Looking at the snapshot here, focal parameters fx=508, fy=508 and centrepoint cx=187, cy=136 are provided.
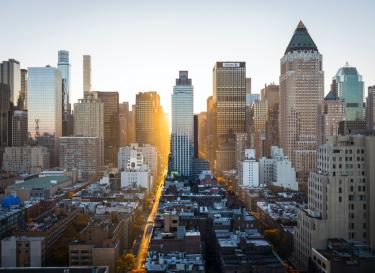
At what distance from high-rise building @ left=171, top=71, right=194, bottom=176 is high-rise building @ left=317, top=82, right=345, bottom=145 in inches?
1870

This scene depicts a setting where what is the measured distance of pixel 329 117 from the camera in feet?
492

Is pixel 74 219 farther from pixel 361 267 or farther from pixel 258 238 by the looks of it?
pixel 361 267

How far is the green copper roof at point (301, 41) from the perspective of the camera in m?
160

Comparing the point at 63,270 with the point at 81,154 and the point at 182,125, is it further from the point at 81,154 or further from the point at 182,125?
the point at 182,125

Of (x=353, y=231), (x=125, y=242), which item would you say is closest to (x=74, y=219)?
(x=125, y=242)

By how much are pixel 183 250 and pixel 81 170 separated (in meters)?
128

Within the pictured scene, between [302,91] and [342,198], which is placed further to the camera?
[302,91]

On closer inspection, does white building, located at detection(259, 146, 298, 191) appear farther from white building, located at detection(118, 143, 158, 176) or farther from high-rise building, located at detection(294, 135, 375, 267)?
high-rise building, located at detection(294, 135, 375, 267)

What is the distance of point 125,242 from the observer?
78.7 meters

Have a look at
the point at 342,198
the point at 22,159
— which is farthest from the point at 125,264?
the point at 22,159

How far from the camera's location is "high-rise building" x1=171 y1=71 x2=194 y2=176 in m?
177

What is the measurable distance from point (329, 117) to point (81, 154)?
286 ft

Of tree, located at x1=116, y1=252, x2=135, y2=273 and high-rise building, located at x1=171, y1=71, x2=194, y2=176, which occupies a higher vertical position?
high-rise building, located at x1=171, y1=71, x2=194, y2=176

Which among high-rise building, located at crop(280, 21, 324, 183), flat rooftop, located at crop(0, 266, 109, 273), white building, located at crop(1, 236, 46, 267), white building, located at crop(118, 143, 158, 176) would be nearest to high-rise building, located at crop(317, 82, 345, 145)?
high-rise building, located at crop(280, 21, 324, 183)
